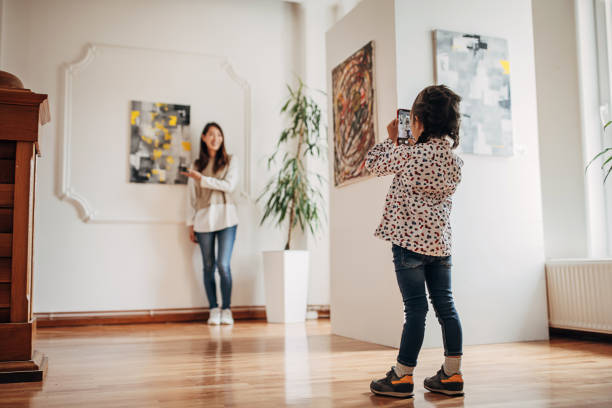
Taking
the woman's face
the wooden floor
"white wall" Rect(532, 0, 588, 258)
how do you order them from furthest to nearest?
the woman's face
"white wall" Rect(532, 0, 588, 258)
the wooden floor

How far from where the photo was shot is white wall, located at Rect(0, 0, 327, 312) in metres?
4.17

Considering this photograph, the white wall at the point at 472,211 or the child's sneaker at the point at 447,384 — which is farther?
the white wall at the point at 472,211

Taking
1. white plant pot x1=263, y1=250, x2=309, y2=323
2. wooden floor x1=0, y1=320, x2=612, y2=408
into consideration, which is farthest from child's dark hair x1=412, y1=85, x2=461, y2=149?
white plant pot x1=263, y1=250, x2=309, y2=323

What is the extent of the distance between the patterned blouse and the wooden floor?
1.59 feet

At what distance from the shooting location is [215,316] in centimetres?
414

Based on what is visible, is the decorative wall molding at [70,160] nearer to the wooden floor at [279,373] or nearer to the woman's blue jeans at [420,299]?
the wooden floor at [279,373]

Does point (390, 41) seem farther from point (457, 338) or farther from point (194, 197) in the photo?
point (194, 197)

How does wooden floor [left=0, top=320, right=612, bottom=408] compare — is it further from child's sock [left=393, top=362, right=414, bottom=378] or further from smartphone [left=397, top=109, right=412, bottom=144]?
smartphone [left=397, top=109, right=412, bottom=144]

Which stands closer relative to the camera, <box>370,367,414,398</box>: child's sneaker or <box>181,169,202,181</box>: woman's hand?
<box>370,367,414,398</box>: child's sneaker

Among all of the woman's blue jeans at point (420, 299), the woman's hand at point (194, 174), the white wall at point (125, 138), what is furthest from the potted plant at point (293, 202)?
the woman's blue jeans at point (420, 299)

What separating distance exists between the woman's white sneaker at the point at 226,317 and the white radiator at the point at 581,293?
7.18 feet

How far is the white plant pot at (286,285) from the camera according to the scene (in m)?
4.19

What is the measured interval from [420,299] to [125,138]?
10.6ft

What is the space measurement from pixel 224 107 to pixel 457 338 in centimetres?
332
